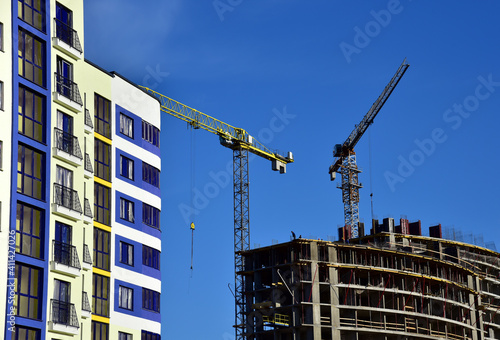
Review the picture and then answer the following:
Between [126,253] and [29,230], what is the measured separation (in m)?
12.9

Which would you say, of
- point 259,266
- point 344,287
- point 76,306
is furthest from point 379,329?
point 76,306

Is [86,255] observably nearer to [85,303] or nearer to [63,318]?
[85,303]

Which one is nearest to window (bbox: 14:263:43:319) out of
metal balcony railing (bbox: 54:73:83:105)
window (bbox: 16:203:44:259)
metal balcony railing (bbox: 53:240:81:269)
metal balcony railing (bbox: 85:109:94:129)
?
window (bbox: 16:203:44:259)

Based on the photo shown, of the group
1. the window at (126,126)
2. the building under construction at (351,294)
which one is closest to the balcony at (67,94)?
the window at (126,126)

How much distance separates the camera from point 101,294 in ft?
191

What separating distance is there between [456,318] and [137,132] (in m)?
75.4

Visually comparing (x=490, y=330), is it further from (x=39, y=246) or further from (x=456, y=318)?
(x=39, y=246)

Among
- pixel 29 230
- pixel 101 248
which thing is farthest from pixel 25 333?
pixel 101 248

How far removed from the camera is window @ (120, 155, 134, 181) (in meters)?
63.2

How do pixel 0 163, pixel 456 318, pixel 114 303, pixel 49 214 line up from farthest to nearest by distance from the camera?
pixel 456 318 → pixel 114 303 → pixel 49 214 → pixel 0 163

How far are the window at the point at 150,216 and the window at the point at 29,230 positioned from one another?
14.5 m

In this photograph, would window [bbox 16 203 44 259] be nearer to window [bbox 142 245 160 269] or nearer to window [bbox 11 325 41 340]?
window [bbox 11 325 41 340]

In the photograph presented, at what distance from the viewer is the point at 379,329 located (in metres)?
112

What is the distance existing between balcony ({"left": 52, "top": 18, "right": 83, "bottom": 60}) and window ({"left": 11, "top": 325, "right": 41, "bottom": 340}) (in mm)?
18359
